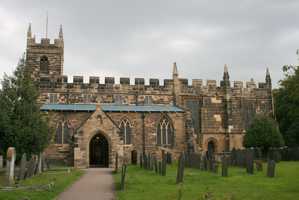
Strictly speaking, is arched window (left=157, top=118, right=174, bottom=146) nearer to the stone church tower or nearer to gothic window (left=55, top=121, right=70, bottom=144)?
gothic window (left=55, top=121, right=70, bottom=144)

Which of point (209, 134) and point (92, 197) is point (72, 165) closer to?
point (209, 134)

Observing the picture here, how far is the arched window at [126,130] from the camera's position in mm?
37000

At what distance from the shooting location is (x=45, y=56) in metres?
44.7

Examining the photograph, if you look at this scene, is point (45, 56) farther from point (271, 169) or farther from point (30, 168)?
point (271, 169)

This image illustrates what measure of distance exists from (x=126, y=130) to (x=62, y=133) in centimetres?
627

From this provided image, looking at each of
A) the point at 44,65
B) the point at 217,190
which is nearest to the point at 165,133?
the point at 44,65

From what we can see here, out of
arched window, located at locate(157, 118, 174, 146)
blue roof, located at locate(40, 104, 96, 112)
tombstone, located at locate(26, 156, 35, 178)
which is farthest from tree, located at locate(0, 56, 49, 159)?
arched window, located at locate(157, 118, 174, 146)

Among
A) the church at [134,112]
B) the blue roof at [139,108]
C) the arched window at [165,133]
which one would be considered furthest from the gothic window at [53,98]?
the arched window at [165,133]

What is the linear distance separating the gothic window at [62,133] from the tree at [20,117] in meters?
11.5

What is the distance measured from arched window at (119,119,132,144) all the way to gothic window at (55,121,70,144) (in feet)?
17.3

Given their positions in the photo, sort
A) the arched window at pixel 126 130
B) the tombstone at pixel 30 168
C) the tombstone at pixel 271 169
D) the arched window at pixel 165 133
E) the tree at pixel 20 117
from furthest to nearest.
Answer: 1. the arched window at pixel 165 133
2. the arched window at pixel 126 130
3. the tree at pixel 20 117
4. the tombstone at pixel 30 168
5. the tombstone at pixel 271 169

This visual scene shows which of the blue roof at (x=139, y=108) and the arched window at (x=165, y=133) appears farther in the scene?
the arched window at (x=165, y=133)

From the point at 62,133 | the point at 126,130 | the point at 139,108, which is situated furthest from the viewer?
the point at 139,108

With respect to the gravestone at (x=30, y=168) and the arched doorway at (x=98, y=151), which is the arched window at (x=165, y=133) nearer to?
the arched doorway at (x=98, y=151)
